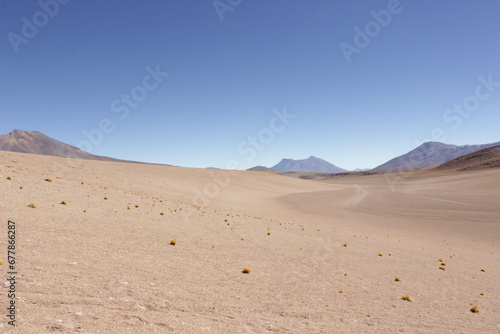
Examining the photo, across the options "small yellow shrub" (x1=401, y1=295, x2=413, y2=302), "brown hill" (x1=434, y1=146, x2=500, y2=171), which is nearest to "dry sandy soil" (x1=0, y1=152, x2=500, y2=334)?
"small yellow shrub" (x1=401, y1=295, x2=413, y2=302)

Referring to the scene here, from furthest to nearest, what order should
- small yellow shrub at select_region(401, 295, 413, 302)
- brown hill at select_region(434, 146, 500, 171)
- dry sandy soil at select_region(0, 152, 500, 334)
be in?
brown hill at select_region(434, 146, 500, 171), small yellow shrub at select_region(401, 295, 413, 302), dry sandy soil at select_region(0, 152, 500, 334)

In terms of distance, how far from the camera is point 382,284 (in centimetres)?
1016

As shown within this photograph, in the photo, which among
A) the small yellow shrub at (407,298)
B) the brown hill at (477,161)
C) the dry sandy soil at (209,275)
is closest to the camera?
the dry sandy soil at (209,275)

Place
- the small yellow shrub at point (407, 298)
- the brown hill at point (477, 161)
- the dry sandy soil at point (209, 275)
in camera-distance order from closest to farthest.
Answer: the dry sandy soil at point (209, 275), the small yellow shrub at point (407, 298), the brown hill at point (477, 161)

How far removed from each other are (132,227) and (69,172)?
1095 inches

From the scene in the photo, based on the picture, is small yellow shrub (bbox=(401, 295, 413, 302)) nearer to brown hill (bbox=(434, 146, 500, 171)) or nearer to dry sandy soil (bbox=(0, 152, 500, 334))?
dry sandy soil (bbox=(0, 152, 500, 334))

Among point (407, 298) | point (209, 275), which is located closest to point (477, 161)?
point (407, 298)

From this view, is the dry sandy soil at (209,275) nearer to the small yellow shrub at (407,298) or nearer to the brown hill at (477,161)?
the small yellow shrub at (407,298)

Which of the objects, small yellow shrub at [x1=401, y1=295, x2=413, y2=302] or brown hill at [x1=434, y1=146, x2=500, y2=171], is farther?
brown hill at [x1=434, y1=146, x2=500, y2=171]

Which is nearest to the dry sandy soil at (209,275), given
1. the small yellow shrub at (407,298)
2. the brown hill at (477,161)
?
the small yellow shrub at (407,298)

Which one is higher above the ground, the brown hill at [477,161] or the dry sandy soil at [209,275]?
the brown hill at [477,161]

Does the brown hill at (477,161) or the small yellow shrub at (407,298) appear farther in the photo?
the brown hill at (477,161)

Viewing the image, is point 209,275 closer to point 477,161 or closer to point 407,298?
point 407,298

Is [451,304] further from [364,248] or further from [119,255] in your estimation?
[119,255]
